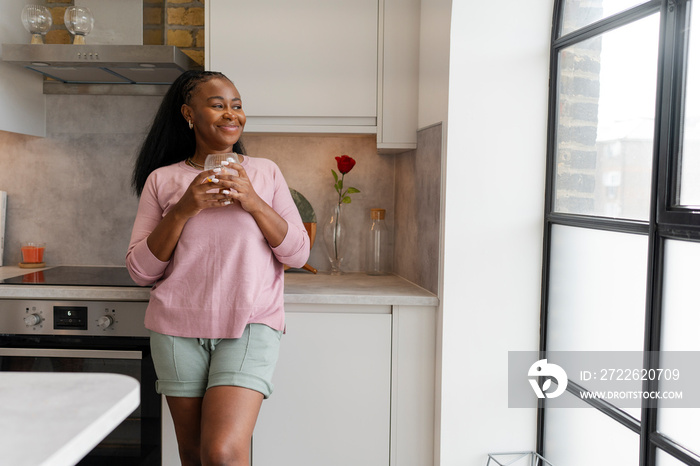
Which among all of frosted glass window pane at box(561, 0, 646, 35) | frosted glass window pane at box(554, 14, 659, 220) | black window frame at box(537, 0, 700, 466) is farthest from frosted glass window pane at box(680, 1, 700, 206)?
frosted glass window pane at box(561, 0, 646, 35)

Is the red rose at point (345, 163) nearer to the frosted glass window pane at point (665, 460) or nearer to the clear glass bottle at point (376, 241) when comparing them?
the clear glass bottle at point (376, 241)

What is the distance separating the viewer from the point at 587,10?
178cm

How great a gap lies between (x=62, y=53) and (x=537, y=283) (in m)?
1.84

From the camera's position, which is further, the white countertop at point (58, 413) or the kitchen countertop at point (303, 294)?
the kitchen countertop at point (303, 294)

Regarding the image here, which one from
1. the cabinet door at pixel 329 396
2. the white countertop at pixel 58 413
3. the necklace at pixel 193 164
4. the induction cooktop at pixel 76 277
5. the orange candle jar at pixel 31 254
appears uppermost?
the necklace at pixel 193 164

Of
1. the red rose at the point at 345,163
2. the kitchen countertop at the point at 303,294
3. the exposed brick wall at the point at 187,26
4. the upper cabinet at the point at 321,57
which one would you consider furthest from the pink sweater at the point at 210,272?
the exposed brick wall at the point at 187,26

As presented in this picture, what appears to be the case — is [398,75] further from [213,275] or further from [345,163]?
[213,275]

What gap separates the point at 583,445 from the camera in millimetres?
1747

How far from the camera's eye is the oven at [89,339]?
6.81ft

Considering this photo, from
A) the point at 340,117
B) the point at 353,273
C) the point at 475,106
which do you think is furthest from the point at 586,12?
the point at 353,273

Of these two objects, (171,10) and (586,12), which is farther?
(171,10)

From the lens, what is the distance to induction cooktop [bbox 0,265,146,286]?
2148 millimetres

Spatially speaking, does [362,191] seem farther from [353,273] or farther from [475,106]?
[475,106]

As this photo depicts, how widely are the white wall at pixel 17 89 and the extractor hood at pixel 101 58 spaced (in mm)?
115
